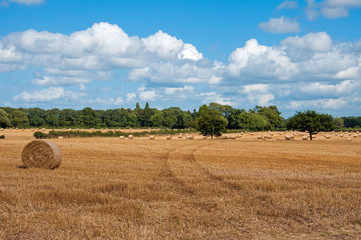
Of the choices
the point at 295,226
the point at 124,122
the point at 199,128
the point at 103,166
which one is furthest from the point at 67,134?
the point at 124,122

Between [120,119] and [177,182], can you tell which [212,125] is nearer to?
[177,182]

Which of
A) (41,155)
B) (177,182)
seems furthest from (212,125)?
(177,182)

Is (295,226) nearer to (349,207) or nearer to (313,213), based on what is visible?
(313,213)

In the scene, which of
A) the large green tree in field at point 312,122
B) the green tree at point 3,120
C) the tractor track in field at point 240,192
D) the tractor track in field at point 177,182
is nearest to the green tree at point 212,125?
the large green tree in field at point 312,122

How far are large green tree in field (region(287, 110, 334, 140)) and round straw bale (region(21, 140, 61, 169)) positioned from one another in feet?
147

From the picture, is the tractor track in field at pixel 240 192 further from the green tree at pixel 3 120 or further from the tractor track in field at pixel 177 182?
the green tree at pixel 3 120

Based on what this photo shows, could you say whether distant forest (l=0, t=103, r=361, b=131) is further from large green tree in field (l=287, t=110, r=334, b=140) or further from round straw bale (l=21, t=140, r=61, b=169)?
round straw bale (l=21, t=140, r=61, b=169)

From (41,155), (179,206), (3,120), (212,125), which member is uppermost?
(3,120)

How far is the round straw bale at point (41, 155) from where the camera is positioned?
19.3m

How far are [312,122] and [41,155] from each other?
45.9 meters

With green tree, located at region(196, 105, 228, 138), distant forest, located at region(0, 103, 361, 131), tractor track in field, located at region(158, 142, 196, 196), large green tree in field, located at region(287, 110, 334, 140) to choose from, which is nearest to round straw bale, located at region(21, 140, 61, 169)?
tractor track in field, located at region(158, 142, 196, 196)

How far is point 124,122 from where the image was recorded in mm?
147375

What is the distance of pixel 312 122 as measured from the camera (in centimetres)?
5588

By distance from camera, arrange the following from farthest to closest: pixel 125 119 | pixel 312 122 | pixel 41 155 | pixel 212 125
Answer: pixel 125 119 < pixel 212 125 < pixel 312 122 < pixel 41 155
